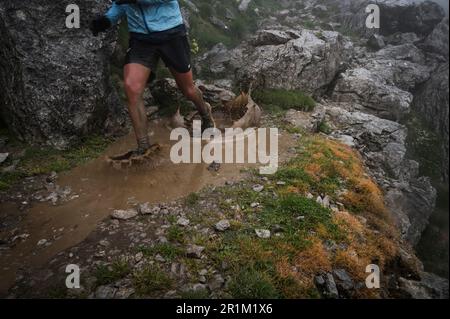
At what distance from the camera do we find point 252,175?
22.6 feet

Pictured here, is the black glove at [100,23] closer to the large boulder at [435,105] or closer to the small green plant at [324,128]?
the small green plant at [324,128]

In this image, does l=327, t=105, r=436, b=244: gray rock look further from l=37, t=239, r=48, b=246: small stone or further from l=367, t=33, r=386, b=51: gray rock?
l=367, t=33, r=386, b=51: gray rock

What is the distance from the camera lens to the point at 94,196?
20.3 ft

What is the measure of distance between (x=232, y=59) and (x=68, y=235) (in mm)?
10301

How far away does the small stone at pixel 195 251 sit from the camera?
4828mm

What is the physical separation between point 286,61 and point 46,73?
7086mm

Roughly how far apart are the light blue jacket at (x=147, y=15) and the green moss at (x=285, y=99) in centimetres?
483

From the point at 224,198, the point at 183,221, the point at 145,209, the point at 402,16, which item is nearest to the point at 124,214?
the point at 145,209

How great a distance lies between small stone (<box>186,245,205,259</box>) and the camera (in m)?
4.83

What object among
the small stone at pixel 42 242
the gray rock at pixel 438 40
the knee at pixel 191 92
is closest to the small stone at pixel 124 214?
the small stone at pixel 42 242

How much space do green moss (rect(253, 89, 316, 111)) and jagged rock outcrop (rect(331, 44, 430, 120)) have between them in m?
3.00

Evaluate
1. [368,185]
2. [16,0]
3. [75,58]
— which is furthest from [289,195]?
[16,0]

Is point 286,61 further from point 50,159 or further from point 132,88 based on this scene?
point 50,159
